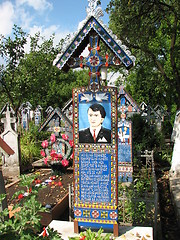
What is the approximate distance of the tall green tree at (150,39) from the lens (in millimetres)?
10115

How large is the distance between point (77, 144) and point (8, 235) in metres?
1.66

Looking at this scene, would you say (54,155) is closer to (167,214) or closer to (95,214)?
(167,214)

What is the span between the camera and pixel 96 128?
3693 millimetres

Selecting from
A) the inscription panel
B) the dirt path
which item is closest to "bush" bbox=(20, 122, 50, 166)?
the dirt path

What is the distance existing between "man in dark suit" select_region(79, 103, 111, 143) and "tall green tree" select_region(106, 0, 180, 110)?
631 centimetres

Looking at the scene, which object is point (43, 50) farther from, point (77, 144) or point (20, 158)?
point (77, 144)

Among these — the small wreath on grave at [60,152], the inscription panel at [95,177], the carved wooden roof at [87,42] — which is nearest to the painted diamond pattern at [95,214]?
the inscription panel at [95,177]

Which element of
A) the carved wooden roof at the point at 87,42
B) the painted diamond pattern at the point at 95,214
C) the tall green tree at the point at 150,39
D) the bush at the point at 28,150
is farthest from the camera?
the tall green tree at the point at 150,39

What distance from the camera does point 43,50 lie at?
17.6 meters

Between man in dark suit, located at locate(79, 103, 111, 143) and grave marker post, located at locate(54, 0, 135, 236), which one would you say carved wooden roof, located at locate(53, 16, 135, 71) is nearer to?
grave marker post, located at locate(54, 0, 135, 236)

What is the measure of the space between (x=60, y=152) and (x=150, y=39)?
927 centimetres

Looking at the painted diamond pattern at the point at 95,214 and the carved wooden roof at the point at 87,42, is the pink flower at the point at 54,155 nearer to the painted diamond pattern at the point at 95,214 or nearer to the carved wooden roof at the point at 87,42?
the painted diamond pattern at the point at 95,214

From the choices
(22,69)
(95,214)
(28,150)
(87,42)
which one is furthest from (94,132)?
(22,69)

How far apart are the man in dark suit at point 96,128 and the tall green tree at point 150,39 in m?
6.31
